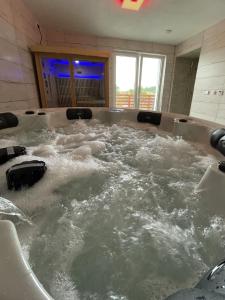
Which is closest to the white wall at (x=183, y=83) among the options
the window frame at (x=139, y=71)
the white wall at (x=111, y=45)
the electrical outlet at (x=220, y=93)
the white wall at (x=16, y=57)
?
the white wall at (x=111, y=45)

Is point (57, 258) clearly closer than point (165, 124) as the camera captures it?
Yes

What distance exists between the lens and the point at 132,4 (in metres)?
2.12

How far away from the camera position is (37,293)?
22cm

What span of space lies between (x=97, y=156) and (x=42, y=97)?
208cm

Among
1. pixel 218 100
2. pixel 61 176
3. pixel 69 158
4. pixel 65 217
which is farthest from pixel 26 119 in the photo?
pixel 218 100

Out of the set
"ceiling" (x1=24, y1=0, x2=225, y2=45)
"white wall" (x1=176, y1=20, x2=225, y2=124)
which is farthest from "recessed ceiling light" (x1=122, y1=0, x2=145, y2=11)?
"white wall" (x1=176, y1=20, x2=225, y2=124)

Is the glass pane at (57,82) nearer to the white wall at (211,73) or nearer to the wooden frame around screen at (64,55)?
the wooden frame around screen at (64,55)

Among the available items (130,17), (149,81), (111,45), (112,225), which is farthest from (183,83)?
(112,225)

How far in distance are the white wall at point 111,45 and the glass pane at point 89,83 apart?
0.86 m

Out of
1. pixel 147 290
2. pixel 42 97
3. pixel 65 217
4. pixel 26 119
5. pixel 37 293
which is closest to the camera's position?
pixel 37 293

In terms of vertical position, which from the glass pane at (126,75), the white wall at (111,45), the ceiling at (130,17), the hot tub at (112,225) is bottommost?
the hot tub at (112,225)

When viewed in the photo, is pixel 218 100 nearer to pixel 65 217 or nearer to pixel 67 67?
pixel 67 67

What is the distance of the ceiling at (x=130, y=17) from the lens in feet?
7.08

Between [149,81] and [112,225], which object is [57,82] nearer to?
[149,81]
